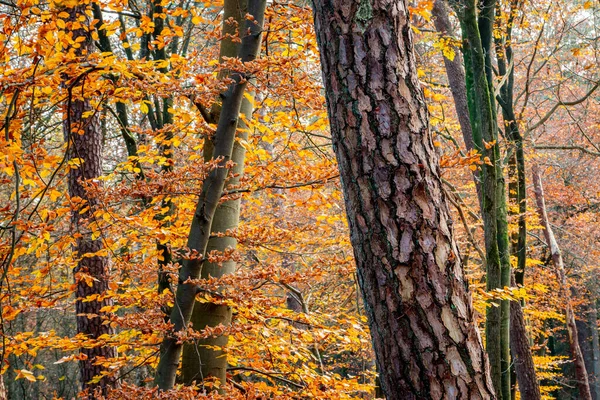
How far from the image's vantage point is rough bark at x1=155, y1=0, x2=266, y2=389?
140 inches

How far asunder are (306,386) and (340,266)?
1.06m

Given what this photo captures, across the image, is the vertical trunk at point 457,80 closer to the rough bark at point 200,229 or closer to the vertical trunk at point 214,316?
the vertical trunk at point 214,316

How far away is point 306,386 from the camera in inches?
164

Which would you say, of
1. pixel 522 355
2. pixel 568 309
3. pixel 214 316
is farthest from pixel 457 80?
pixel 568 309

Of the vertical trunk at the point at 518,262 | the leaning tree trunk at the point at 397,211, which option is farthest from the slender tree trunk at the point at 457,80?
the leaning tree trunk at the point at 397,211

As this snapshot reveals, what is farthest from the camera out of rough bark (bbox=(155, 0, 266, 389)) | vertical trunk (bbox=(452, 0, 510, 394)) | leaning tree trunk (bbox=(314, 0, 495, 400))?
rough bark (bbox=(155, 0, 266, 389))

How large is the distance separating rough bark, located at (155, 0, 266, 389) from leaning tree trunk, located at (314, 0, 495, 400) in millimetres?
1634

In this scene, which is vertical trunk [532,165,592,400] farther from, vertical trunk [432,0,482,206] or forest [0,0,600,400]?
vertical trunk [432,0,482,206]

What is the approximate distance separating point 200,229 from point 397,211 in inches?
83.9

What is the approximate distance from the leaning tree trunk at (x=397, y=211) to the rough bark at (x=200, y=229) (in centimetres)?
163

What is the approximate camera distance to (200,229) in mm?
3643

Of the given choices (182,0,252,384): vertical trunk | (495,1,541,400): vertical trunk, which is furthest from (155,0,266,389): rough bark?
(495,1,541,400): vertical trunk

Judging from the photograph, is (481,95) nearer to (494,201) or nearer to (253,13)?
(494,201)

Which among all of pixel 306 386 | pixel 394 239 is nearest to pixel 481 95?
pixel 394 239
